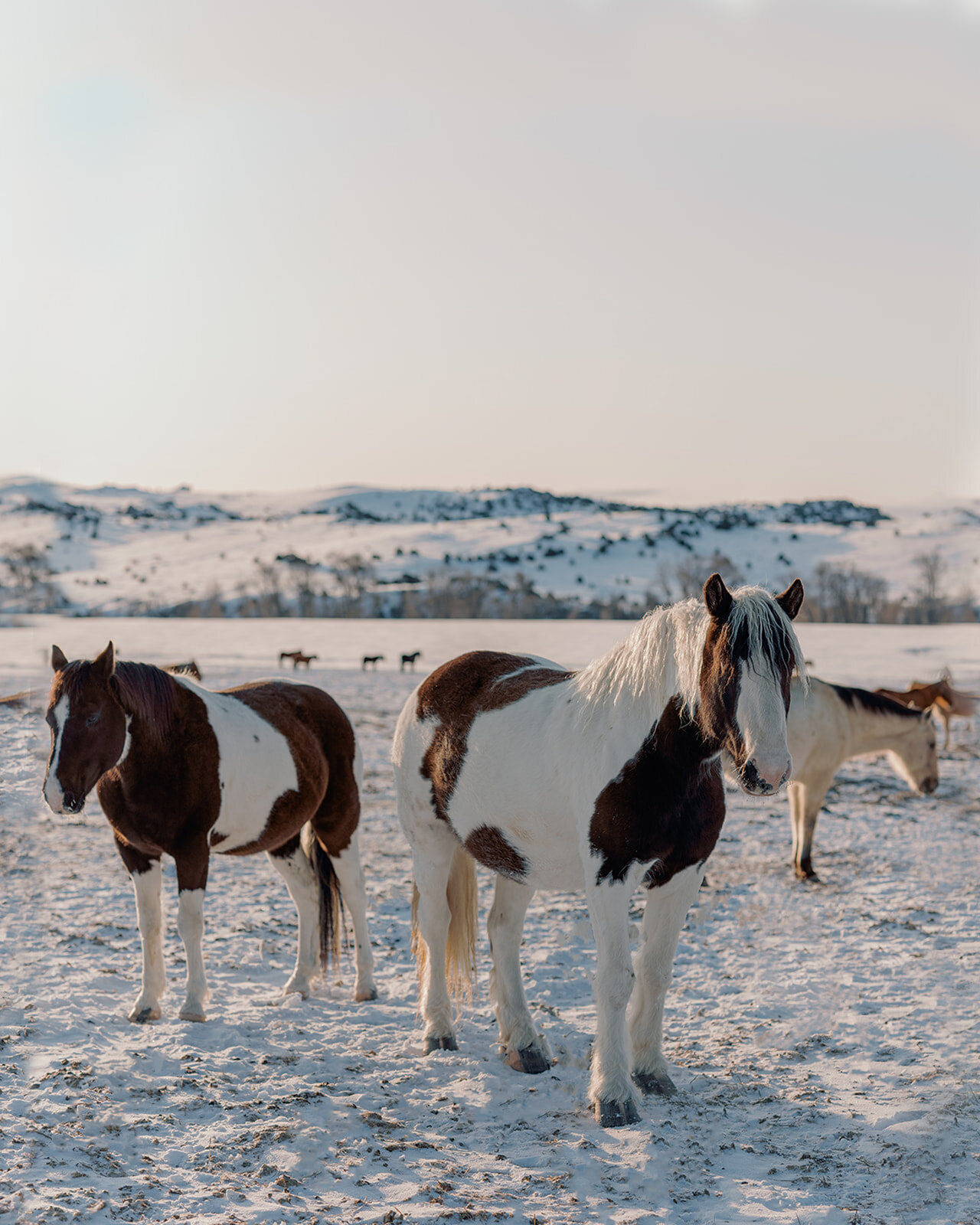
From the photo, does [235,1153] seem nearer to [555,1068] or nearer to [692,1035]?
[555,1068]

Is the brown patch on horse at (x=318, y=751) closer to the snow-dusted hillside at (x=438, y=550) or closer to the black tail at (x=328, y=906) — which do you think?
the black tail at (x=328, y=906)

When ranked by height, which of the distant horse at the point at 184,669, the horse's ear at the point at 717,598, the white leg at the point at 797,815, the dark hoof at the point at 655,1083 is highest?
the horse's ear at the point at 717,598

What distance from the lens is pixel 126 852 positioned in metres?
5.04

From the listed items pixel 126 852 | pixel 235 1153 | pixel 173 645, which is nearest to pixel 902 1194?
pixel 235 1153

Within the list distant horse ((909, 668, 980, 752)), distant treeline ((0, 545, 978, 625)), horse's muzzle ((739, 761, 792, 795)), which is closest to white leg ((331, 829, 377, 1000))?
horse's muzzle ((739, 761, 792, 795))

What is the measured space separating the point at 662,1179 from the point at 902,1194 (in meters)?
0.85

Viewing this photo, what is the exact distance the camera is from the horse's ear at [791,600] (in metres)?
3.55

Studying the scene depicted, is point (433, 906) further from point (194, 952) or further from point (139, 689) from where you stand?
point (139, 689)

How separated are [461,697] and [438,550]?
62290 mm

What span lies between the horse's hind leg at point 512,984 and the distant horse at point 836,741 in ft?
11.8

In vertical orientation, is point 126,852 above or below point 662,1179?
above

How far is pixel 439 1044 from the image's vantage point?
185 inches

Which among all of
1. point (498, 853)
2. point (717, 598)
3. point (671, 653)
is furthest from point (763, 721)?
point (498, 853)

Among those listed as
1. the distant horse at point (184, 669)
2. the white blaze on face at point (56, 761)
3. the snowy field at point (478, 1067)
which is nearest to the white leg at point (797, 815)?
the snowy field at point (478, 1067)
